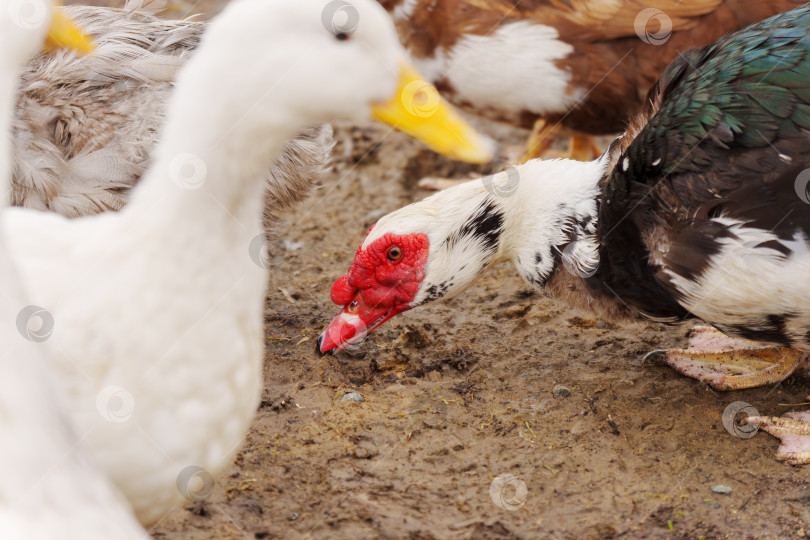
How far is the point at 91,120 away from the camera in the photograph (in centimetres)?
322

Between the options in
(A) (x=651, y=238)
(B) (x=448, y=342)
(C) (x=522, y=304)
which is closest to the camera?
(A) (x=651, y=238)

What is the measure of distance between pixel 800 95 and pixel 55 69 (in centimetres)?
264

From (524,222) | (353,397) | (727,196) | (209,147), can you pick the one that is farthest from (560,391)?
(209,147)

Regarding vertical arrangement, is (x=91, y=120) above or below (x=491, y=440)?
above

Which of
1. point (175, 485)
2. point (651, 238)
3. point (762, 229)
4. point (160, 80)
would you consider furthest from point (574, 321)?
point (175, 485)

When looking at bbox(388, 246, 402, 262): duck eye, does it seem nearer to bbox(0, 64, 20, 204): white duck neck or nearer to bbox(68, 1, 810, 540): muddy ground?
bbox(68, 1, 810, 540): muddy ground

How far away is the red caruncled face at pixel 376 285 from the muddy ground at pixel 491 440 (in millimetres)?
258

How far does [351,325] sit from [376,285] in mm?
196

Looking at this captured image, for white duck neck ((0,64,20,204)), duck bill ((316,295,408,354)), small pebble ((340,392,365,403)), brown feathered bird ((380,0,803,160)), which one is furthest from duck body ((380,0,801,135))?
white duck neck ((0,64,20,204))

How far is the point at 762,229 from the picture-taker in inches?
108

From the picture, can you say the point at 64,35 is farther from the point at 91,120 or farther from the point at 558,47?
the point at 558,47

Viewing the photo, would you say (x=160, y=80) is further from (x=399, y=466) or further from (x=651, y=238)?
(x=651, y=238)

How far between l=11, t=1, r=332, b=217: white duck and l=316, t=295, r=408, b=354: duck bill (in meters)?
0.92

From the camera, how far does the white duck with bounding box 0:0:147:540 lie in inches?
63.7
